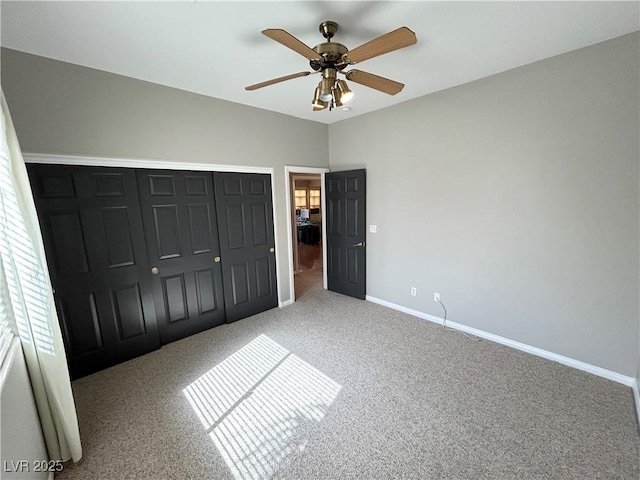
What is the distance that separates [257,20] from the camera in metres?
1.77

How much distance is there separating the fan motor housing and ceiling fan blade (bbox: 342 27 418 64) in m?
0.05

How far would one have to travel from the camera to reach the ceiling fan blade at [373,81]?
1.86 meters

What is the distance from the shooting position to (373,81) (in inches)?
77.0

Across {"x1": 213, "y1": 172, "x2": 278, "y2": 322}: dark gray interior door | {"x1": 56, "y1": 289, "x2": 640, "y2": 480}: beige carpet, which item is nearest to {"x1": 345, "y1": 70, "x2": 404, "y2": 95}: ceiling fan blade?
{"x1": 213, "y1": 172, "x2": 278, "y2": 322}: dark gray interior door

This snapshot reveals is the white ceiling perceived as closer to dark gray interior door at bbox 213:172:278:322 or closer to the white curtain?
the white curtain

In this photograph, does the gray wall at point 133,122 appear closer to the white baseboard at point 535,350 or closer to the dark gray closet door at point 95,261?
the dark gray closet door at point 95,261

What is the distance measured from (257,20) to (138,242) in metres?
2.24

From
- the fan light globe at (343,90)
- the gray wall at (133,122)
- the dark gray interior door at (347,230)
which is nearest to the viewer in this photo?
the fan light globe at (343,90)

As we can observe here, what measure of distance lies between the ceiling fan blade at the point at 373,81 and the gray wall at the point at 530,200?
1299mm

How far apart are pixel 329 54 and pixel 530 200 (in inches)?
89.0

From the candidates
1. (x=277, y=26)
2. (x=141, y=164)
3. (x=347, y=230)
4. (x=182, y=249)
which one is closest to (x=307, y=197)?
(x=347, y=230)

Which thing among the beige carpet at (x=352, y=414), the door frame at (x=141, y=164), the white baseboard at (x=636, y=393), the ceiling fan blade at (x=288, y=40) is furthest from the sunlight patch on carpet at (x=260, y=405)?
the ceiling fan blade at (x=288, y=40)

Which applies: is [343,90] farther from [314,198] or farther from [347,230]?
[314,198]

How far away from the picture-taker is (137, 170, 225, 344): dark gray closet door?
9.14 ft
